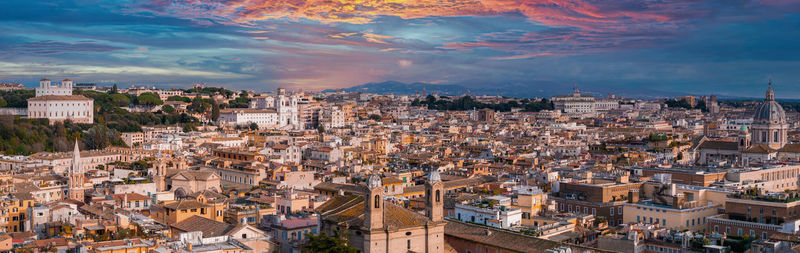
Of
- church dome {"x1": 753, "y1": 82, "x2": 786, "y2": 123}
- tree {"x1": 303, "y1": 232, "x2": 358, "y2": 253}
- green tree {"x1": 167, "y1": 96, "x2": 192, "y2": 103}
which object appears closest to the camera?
tree {"x1": 303, "y1": 232, "x2": 358, "y2": 253}

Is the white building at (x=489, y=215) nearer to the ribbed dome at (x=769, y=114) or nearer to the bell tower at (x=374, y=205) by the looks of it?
Result: the bell tower at (x=374, y=205)

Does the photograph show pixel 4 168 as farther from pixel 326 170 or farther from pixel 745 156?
pixel 745 156

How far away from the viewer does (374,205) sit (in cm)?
1571

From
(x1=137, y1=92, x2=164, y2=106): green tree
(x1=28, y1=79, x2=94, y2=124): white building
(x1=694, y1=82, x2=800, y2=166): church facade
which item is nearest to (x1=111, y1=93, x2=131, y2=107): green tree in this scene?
(x1=137, y1=92, x2=164, y2=106): green tree

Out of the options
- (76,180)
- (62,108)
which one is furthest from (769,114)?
(62,108)

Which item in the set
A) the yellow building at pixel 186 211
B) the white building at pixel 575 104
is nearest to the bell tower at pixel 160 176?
the yellow building at pixel 186 211

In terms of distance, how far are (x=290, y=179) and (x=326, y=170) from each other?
4.63 meters

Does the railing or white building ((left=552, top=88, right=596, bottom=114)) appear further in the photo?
white building ((left=552, top=88, right=596, bottom=114))

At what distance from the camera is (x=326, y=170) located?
3444 centimetres

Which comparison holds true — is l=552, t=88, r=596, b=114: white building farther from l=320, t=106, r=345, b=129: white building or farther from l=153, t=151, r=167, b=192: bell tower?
l=153, t=151, r=167, b=192: bell tower

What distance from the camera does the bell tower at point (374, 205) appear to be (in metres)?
15.6

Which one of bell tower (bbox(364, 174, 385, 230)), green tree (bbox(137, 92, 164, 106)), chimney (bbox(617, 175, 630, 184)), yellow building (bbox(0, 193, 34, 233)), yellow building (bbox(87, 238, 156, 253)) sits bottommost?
yellow building (bbox(0, 193, 34, 233))

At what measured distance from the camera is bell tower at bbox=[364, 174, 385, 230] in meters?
15.6

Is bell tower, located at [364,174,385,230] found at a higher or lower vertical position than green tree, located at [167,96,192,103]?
lower
